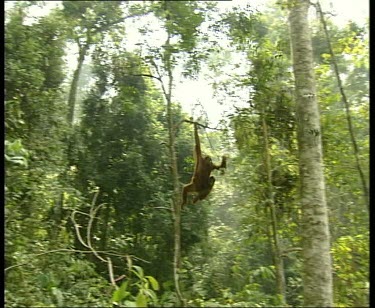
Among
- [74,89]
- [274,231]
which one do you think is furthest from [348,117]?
[74,89]

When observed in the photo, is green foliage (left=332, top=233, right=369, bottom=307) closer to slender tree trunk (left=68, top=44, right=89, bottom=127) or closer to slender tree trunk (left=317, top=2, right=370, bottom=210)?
slender tree trunk (left=317, top=2, right=370, bottom=210)

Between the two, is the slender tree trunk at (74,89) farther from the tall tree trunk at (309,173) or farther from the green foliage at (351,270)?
the green foliage at (351,270)

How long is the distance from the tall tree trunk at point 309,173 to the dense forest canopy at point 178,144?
0.01 metres

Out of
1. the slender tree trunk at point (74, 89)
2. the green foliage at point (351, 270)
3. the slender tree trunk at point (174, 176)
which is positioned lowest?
the green foliage at point (351, 270)

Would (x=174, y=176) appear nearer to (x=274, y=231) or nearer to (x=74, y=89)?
(x=274, y=231)

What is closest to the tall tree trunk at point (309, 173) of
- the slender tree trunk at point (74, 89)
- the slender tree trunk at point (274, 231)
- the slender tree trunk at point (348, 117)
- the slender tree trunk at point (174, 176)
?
the slender tree trunk at point (348, 117)

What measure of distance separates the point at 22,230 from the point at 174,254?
0.93 meters

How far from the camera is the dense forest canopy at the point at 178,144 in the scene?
2.42m

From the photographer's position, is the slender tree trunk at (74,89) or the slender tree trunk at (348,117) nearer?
the slender tree trunk at (348,117)

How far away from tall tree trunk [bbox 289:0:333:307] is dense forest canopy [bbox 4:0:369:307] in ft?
0.04

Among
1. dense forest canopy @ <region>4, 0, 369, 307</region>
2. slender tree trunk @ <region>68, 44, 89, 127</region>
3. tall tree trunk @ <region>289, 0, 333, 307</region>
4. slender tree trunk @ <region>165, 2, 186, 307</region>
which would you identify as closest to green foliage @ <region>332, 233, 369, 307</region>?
dense forest canopy @ <region>4, 0, 369, 307</region>

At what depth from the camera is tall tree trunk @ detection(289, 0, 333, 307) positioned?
2113mm

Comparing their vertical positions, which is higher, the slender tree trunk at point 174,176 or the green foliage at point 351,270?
the slender tree trunk at point 174,176

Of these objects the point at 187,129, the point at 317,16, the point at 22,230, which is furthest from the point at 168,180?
the point at 317,16
